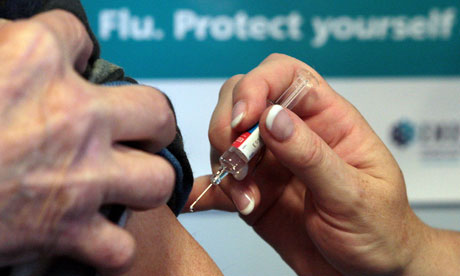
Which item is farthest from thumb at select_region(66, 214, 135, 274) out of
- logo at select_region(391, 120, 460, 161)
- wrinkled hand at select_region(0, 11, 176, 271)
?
logo at select_region(391, 120, 460, 161)

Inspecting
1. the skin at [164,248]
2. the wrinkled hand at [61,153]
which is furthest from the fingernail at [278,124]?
the wrinkled hand at [61,153]

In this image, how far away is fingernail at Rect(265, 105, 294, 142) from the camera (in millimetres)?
707

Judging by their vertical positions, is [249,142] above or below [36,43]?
below

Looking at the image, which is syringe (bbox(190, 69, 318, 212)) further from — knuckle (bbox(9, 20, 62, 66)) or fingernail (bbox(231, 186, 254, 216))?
knuckle (bbox(9, 20, 62, 66))

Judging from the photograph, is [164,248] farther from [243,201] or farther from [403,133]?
[403,133]

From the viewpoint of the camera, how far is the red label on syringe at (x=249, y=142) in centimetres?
74

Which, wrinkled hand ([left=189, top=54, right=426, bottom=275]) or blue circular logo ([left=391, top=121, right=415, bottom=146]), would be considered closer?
wrinkled hand ([left=189, top=54, right=426, bottom=275])

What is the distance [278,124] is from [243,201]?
0.61 ft

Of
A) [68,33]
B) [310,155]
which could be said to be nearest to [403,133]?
[310,155]

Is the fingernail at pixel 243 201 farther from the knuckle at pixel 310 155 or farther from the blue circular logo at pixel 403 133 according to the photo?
the blue circular logo at pixel 403 133

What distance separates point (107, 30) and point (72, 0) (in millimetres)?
1278

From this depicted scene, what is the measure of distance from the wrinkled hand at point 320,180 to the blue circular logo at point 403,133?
1.04 metres

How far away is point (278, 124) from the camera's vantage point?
2.32ft

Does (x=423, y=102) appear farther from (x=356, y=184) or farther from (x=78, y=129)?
(x=78, y=129)
